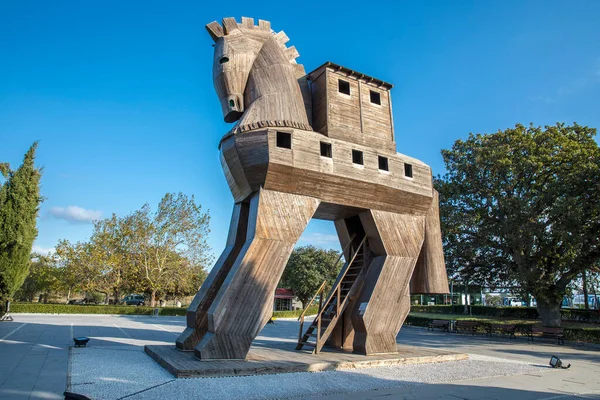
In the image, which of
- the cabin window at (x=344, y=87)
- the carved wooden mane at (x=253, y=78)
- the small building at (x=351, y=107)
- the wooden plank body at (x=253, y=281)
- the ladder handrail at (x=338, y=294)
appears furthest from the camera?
the cabin window at (x=344, y=87)

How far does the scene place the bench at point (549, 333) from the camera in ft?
67.9

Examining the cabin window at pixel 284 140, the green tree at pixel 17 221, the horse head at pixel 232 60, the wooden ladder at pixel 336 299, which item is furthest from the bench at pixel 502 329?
the green tree at pixel 17 221

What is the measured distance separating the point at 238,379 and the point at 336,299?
17.4 ft

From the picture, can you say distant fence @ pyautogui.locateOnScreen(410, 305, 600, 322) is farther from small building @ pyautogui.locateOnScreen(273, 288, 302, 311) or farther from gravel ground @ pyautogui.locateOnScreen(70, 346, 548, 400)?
gravel ground @ pyautogui.locateOnScreen(70, 346, 548, 400)

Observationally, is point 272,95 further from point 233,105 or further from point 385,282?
point 385,282

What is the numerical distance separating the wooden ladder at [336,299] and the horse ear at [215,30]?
27.0 feet

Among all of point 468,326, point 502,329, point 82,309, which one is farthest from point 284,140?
point 82,309

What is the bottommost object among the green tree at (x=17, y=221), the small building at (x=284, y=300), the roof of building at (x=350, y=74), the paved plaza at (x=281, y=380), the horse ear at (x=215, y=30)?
the small building at (x=284, y=300)

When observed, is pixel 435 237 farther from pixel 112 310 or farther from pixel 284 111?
pixel 112 310

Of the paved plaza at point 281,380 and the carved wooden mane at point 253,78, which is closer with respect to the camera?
the paved plaza at point 281,380

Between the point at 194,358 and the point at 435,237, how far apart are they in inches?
351

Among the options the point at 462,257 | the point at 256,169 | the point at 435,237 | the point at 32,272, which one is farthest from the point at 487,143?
the point at 32,272

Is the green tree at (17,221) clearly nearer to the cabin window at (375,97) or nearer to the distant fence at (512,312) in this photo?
the cabin window at (375,97)

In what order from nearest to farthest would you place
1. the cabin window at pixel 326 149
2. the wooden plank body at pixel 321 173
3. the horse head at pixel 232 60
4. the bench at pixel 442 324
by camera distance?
the wooden plank body at pixel 321 173
the cabin window at pixel 326 149
the horse head at pixel 232 60
the bench at pixel 442 324
